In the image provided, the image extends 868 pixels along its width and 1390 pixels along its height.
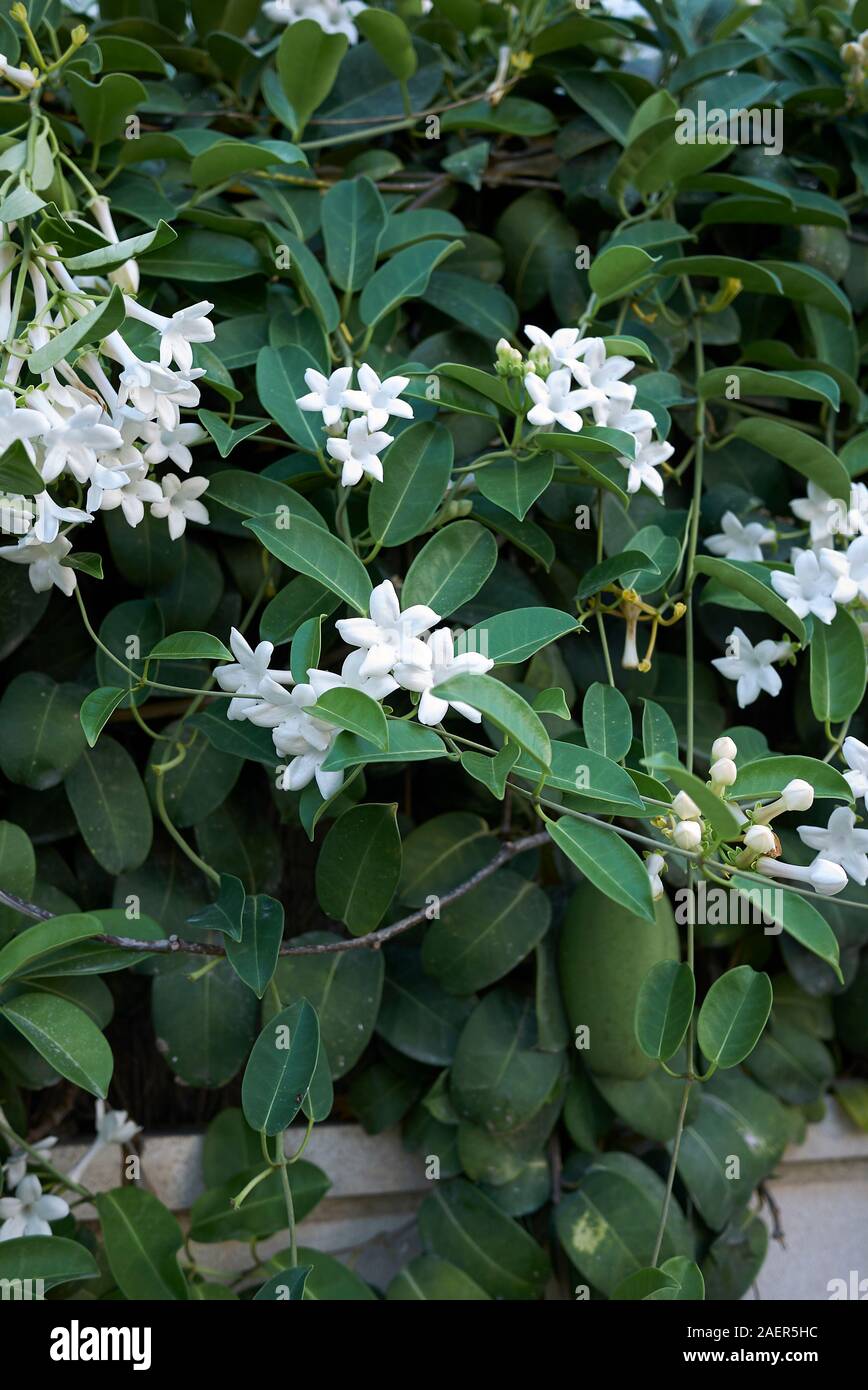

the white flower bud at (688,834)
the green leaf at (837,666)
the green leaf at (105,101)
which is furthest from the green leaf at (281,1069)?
the green leaf at (105,101)

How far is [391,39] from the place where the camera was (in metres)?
1.17

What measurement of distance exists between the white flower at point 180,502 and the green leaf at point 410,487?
0.15m

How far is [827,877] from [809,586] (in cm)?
33

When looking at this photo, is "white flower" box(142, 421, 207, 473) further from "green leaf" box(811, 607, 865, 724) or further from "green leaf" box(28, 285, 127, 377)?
"green leaf" box(811, 607, 865, 724)

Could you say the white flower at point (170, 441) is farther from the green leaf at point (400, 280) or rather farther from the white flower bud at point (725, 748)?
the white flower bud at point (725, 748)

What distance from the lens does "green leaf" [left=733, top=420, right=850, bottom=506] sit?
1.06 metres

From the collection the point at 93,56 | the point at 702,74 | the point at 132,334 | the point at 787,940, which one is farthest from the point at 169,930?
the point at 702,74

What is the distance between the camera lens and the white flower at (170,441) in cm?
87

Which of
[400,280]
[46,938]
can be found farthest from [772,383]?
[46,938]

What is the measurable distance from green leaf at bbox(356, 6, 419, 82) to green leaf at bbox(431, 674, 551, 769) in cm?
82

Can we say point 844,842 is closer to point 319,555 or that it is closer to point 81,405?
point 319,555

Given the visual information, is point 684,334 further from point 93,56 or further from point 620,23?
point 93,56

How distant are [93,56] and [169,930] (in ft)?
2.72
